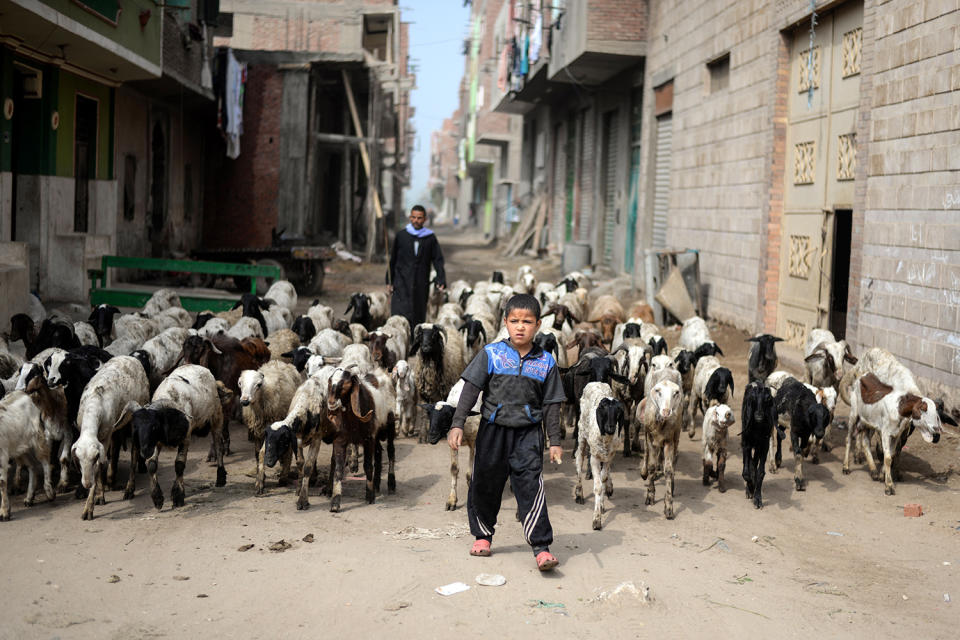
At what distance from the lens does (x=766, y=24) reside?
40.8ft

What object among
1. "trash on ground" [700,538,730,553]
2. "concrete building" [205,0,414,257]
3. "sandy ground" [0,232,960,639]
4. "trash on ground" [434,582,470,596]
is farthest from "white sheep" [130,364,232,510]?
"concrete building" [205,0,414,257]

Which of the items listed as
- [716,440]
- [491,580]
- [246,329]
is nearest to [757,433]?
[716,440]

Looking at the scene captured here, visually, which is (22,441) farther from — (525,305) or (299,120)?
(299,120)

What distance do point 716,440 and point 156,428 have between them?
3.92 meters

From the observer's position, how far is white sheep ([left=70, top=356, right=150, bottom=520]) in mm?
5606

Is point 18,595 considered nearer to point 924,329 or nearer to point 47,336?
point 47,336

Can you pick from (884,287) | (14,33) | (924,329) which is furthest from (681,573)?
(14,33)

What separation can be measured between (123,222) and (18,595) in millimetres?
13665

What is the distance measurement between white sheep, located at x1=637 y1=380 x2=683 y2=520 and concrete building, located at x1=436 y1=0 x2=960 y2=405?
3.15 meters

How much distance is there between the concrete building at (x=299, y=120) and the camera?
2275 cm

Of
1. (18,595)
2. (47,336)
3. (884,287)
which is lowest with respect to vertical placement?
(18,595)

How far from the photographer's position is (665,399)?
20.2 ft

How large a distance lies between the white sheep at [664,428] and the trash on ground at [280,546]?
2517 millimetres

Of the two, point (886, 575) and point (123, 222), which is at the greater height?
point (123, 222)
